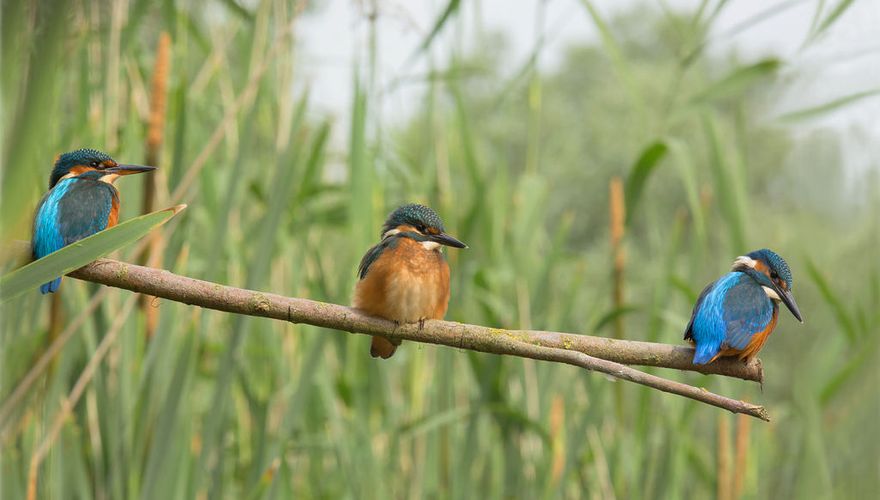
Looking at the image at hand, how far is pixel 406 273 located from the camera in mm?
1734

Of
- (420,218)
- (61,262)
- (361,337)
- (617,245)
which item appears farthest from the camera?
(361,337)

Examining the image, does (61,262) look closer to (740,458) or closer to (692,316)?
(692,316)

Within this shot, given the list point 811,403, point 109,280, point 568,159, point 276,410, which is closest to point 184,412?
point 276,410

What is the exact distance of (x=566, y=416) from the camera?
353cm

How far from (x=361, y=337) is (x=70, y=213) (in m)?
1.83

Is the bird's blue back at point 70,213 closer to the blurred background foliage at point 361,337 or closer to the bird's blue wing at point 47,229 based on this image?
the bird's blue wing at point 47,229

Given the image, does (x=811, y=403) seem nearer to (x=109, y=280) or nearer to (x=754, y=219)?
(x=109, y=280)

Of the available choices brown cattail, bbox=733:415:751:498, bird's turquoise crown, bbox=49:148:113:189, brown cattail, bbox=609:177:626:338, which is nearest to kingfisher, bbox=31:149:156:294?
bird's turquoise crown, bbox=49:148:113:189

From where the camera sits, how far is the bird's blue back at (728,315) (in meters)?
1.21

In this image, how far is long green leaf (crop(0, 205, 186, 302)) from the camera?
3.09ft

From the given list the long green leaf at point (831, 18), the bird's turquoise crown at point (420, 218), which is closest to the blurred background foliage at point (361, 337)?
the long green leaf at point (831, 18)

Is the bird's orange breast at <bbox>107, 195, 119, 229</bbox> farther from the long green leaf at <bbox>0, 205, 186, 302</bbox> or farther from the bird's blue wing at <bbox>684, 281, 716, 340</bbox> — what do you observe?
the bird's blue wing at <bbox>684, 281, 716, 340</bbox>

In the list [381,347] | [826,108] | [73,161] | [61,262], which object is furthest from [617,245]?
[61,262]

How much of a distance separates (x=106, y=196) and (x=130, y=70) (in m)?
1.64
